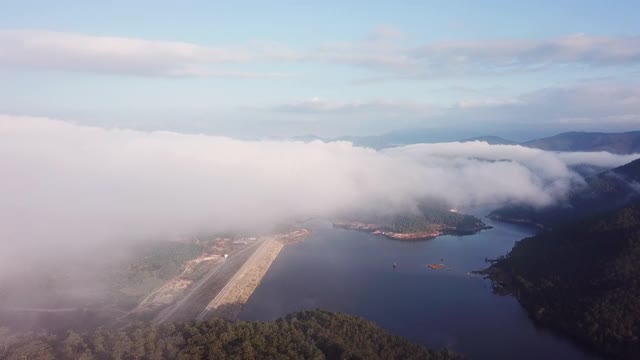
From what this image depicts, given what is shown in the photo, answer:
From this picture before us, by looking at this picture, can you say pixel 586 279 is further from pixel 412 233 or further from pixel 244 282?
pixel 412 233

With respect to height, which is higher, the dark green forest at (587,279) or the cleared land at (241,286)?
the dark green forest at (587,279)

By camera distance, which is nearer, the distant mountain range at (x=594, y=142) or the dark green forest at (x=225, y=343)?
the dark green forest at (x=225, y=343)

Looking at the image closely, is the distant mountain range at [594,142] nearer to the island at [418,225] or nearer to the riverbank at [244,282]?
the island at [418,225]

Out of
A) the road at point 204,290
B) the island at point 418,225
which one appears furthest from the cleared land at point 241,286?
the island at point 418,225

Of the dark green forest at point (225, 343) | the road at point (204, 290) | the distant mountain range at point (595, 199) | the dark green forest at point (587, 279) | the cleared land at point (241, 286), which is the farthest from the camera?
the distant mountain range at point (595, 199)

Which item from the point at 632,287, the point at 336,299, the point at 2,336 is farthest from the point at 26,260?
the point at 632,287

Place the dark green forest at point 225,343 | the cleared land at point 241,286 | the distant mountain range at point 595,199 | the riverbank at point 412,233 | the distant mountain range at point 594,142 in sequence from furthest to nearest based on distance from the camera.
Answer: the distant mountain range at point 594,142, the riverbank at point 412,233, the distant mountain range at point 595,199, the cleared land at point 241,286, the dark green forest at point 225,343

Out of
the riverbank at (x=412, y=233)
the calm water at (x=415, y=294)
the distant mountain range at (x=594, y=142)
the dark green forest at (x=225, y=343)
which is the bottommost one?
the calm water at (x=415, y=294)
